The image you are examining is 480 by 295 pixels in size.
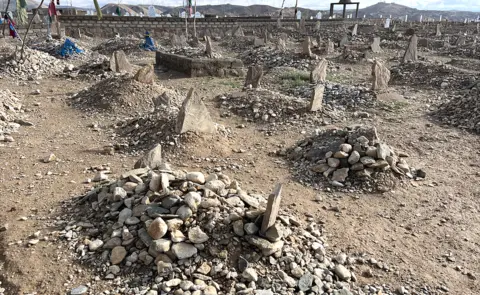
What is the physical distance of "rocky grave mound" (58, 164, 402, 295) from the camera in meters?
3.21

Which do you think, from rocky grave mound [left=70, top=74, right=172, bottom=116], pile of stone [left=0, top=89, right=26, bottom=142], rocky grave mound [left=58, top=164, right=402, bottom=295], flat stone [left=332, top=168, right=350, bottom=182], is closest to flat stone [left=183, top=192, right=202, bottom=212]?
rocky grave mound [left=58, top=164, right=402, bottom=295]

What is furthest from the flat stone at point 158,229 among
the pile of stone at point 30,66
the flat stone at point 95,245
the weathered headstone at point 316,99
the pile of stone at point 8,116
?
the pile of stone at point 30,66

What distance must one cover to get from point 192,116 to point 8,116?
12.8 feet

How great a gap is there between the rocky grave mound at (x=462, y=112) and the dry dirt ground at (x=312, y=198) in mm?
374

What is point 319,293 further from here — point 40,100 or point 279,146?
point 40,100

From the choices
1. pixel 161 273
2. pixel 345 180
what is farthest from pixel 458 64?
pixel 161 273

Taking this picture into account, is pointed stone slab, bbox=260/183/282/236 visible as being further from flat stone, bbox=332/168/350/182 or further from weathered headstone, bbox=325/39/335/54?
weathered headstone, bbox=325/39/335/54

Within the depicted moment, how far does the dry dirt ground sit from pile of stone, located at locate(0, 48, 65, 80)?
12.3 feet

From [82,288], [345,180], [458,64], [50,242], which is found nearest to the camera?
[82,288]

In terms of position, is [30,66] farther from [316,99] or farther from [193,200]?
[193,200]

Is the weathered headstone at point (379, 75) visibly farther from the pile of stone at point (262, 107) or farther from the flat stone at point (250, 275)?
the flat stone at point (250, 275)

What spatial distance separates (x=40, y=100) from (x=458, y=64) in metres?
14.3

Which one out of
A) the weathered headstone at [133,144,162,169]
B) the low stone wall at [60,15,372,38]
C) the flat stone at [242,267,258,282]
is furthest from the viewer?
the low stone wall at [60,15,372,38]

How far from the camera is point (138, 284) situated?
3.21 metres
